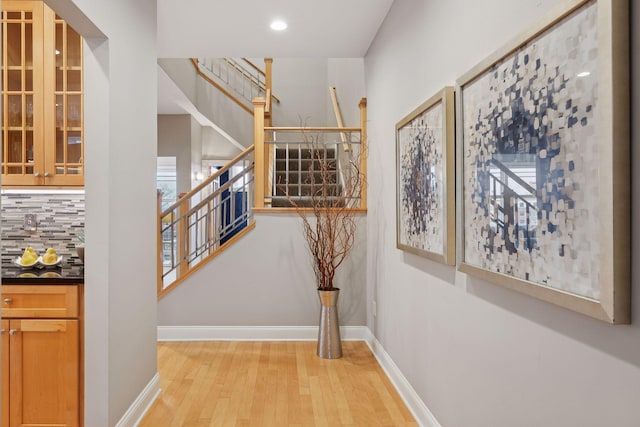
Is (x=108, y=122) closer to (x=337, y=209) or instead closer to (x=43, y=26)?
(x=43, y=26)

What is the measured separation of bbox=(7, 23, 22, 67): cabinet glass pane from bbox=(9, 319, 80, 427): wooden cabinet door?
1.58 meters

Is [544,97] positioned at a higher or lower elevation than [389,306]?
higher

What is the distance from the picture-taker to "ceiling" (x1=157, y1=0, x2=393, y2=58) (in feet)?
11.2

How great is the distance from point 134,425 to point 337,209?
2.40 meters

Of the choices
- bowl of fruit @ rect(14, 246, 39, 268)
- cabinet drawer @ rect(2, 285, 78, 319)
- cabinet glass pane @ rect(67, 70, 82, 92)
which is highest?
cabinet glass pane @ rect(67, 70, 82, 92)

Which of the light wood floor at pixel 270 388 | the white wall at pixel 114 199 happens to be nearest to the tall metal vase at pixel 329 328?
the light wood floor at pixel 270 388

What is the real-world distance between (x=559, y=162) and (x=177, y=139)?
7.33m

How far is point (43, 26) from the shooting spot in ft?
9.23

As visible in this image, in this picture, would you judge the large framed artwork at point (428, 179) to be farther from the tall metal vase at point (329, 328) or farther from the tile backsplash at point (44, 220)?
the tile backsplash at point (44, 220)

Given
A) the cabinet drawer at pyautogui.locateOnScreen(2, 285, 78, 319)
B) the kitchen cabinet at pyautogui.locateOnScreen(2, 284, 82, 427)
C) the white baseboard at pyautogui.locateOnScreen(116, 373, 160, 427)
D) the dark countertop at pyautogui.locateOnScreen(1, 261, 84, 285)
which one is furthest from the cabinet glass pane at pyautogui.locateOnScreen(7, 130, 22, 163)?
the white baseboard at pyautogui.locateOnScreen(116, 373, 160, 427)

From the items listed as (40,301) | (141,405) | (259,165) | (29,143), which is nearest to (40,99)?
(29,143)

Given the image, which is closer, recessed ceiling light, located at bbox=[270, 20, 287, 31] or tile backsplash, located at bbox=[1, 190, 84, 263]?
tile backsplash, located at bbox=[1, 190, 84, 263]

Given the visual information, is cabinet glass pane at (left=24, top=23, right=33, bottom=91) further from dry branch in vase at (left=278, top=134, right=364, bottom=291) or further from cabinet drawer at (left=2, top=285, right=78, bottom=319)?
dry branch in vase at (left=278, top=134, right=364, bottom=291)

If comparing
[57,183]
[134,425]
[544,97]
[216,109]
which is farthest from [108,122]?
[216,109]
